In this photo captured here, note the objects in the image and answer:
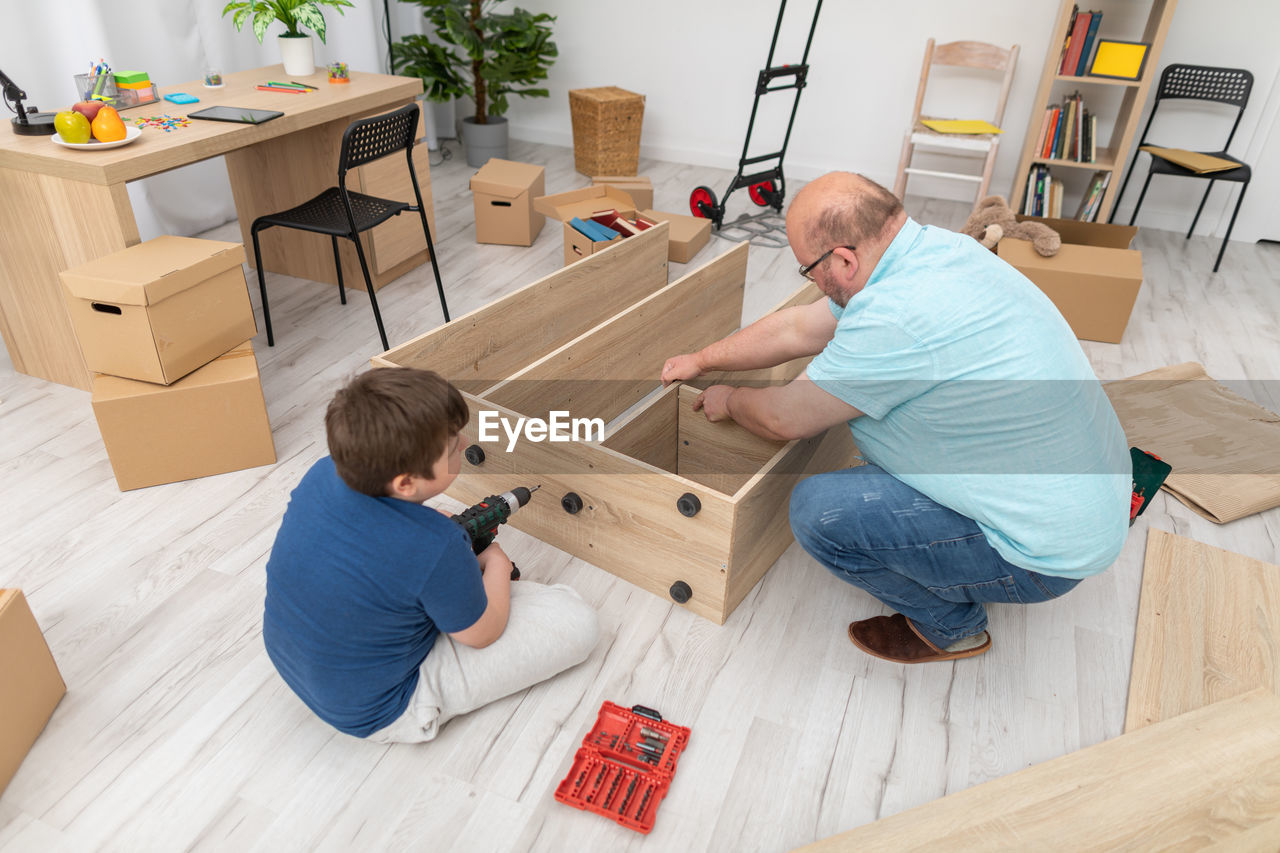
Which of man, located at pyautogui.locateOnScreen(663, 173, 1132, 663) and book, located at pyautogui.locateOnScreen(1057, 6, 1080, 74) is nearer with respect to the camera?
man, located at pyautogui.locateOnScreen(663, 173, 1132, 663)

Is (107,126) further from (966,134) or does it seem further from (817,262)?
(966,134)

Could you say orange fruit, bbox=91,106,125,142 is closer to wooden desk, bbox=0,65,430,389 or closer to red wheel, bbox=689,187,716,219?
wooden desk, bbox=0,65,430,389

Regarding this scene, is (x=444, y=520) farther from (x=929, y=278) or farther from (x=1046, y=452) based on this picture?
(x=1046, y=452)

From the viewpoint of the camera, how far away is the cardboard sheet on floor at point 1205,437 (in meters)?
2.12

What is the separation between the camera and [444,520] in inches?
48.8

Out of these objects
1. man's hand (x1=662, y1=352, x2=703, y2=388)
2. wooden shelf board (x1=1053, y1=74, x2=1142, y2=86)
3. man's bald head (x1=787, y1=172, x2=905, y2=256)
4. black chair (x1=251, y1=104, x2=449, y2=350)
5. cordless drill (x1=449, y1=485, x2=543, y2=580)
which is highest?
man's bald head (x1=787, y1=172, x2=905, y2=256)

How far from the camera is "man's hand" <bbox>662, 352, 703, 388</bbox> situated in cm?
183

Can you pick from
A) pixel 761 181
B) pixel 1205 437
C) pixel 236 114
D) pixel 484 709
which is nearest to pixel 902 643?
pixel 484 709

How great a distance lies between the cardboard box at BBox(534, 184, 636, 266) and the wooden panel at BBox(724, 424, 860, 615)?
1.52 m

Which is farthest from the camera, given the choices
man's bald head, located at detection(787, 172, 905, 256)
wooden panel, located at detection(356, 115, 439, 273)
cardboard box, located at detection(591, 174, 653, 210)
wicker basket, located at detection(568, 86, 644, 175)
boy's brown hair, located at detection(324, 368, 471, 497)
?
wicker basket, located at detection(568, 86, 644, 175)

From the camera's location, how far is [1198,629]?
1729 millimetres

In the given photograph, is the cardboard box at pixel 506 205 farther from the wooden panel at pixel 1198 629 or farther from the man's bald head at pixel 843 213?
the wooden panel at pixel 1198 629

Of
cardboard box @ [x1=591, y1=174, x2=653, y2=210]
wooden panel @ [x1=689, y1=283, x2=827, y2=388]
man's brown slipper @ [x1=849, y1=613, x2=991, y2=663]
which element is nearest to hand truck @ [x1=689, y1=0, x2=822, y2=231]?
cardboard box @ [x1=591, y1=174, x2=653, y2=210]

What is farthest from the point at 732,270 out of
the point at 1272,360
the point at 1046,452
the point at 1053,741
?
the point at 1272,360
